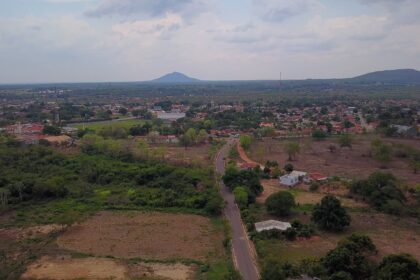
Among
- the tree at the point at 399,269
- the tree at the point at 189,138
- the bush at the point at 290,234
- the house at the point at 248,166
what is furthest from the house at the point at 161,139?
the tree at the point at 399,269

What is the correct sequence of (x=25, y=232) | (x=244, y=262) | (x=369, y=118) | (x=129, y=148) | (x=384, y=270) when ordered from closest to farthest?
(x=384, y=270) → (x=244, y=262) → (x=25, y=232) → (x=129, y=148) → (x=369, y=118)

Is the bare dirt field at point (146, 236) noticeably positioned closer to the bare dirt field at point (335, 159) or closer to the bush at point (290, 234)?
the bush at point (290, 234)

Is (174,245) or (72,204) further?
(72,204)

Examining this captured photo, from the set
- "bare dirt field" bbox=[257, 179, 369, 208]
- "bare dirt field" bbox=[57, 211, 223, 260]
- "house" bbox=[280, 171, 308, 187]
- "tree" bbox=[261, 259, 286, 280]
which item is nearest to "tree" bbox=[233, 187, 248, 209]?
"bare dirt field" bbox=[257, 179, 369, 208]

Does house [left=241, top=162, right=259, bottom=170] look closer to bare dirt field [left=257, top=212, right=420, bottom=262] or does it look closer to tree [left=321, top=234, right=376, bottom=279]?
bare dirt field [left=257, top=212, right=420, bottom=262]

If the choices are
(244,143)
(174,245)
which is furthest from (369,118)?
(174,245)

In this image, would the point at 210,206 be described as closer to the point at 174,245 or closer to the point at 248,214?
the point at 248,214
